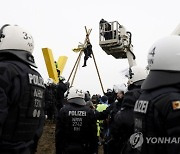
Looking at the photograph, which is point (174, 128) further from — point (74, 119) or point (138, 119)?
point (74, 119)

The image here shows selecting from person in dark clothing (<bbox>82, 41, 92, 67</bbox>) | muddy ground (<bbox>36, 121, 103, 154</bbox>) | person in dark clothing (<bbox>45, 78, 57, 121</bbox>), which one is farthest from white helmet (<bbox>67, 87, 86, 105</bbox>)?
person in dark clothing (<bbox>82, 41, 92, 67</bbox>)

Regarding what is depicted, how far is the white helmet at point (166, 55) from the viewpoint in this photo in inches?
98.5

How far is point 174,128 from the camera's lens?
7.54ft

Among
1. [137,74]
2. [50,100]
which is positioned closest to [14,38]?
[137,74]

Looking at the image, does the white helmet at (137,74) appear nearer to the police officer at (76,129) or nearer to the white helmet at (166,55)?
the police officer at (76,129)

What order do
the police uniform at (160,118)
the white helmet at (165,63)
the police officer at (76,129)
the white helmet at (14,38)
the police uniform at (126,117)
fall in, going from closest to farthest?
the police uniform at (160,118) < the white helmet at (165,63) < the white helmet at (14,38) < the police uniform at (126,117) < the police officer at (76,129)

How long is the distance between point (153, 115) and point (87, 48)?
17.5 m

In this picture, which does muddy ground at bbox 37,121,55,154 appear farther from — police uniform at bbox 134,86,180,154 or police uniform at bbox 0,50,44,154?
police uniform at bbox 134,86,180,154

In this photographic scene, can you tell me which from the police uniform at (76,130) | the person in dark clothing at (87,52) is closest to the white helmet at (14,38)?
the police uniform at (76,130)

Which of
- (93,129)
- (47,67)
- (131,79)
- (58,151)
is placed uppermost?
(47,67)

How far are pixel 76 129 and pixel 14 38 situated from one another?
2867 mm

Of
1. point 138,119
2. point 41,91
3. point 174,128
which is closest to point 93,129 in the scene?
point 41,91

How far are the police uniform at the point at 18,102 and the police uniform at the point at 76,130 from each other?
8.27ft

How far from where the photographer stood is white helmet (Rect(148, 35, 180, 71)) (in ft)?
8.21
